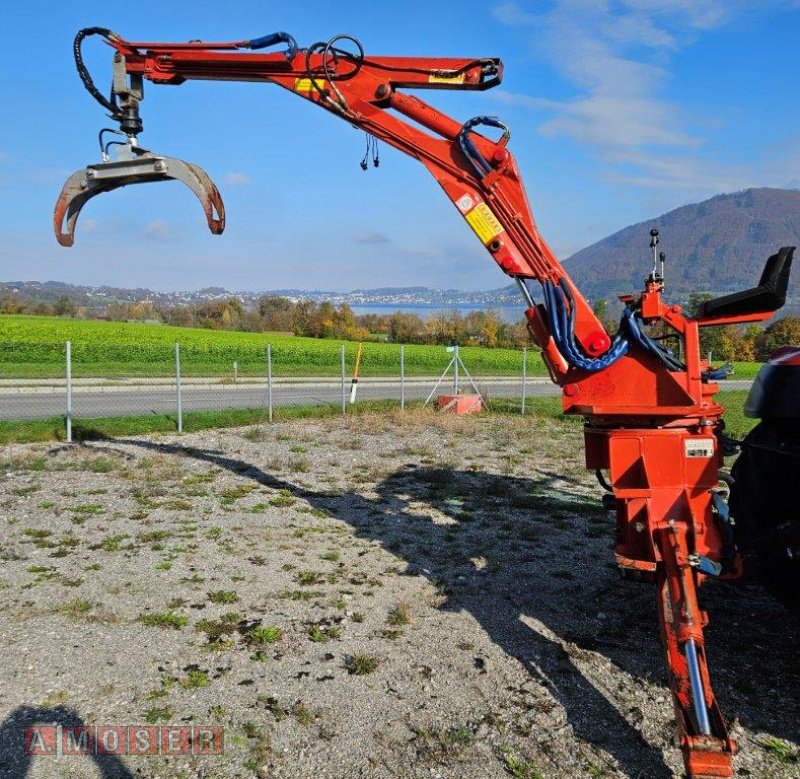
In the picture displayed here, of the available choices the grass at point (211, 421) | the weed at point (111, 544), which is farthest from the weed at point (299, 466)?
the weed at point (111, 544)

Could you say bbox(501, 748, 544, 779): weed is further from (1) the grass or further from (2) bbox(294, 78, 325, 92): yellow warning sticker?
(1) the grass

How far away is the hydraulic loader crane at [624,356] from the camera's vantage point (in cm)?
398

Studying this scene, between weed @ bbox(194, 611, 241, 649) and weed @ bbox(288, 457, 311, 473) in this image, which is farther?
weed @ bbox(288, 457, 311, 473)

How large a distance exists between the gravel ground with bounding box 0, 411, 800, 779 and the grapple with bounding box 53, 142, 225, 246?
10.3 feet

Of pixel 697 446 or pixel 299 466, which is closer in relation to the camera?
pixel 697 446

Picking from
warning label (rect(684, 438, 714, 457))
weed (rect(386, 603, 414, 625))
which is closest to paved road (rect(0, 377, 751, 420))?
weed (rect(386, 603, 414, 625))

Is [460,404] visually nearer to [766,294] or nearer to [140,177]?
[140,177]

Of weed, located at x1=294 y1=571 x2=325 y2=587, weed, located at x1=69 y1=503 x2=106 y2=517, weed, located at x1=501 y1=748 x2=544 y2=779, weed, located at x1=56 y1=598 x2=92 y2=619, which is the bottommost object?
weed, located at x1=501 y1=748 x2=544 y2=779

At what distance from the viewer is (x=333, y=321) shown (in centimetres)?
5350

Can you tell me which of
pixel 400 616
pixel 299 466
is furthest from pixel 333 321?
pixel 400 616

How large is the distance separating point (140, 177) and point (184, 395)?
16.6m

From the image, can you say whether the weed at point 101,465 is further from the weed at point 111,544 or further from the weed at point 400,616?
the weed at point 400,616

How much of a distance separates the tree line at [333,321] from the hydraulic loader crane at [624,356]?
4307 centimetres

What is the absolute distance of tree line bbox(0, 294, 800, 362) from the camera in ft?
172
